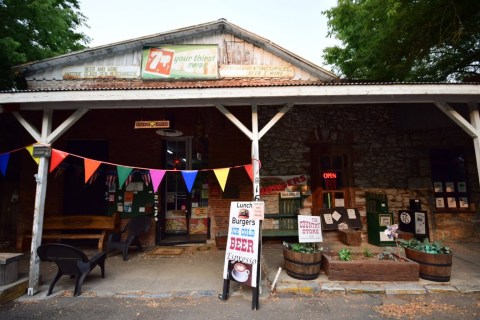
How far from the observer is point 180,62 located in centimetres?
759

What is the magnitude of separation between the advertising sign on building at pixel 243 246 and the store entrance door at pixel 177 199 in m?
3.41

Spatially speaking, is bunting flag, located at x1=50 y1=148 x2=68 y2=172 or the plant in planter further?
bunting flag, located at x1=50 y1=148 x2=68 y2=172

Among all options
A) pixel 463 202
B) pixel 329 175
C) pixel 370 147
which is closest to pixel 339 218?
pixel 329 175

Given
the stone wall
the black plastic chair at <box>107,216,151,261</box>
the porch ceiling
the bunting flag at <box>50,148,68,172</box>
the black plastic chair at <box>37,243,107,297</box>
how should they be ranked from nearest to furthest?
the black plastic chair at <box>37,243,107,297</box> < the porch ceiling < the bunting flag at <box>50,148,68,172</box> < the black plastic chair at <box>107,216,151,261</box> < the stone wall

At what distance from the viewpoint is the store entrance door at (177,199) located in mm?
7441

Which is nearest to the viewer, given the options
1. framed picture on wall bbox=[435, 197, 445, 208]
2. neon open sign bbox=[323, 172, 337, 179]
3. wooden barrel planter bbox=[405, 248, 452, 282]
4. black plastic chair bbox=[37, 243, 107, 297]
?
black plastic chair bbox=[37, 243, 107, 297]

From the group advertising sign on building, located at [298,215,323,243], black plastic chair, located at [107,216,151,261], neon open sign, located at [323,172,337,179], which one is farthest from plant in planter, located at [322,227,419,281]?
Answer: black plastic chair, located at [107,216,151,261]

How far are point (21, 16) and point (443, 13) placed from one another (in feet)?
37.4

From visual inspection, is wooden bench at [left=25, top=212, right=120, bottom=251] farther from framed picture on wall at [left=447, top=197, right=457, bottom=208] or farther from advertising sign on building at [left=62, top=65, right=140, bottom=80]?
framed picture on wall at [left=447, top=197, right=457, bottom=208]

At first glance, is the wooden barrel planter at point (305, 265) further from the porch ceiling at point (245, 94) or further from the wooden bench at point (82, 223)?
the wooden bench at point (82, 223)

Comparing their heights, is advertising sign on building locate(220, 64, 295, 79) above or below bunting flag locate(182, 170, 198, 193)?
above

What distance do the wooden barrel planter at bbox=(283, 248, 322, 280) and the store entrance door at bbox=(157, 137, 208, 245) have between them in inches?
135

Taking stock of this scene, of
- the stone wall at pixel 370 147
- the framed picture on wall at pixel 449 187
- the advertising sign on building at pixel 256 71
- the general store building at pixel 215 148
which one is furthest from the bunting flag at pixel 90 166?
the framed picture on wall at pixel 449 187

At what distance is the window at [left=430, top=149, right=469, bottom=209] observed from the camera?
23.4ft
